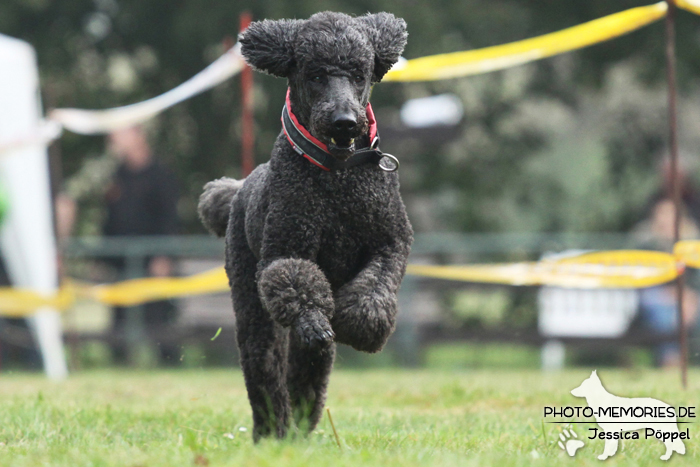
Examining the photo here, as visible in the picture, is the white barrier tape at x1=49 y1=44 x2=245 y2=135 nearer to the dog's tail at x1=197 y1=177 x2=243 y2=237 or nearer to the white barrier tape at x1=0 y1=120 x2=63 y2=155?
the white barrier tape at x1=0 y1=120 x2=63 y2=155

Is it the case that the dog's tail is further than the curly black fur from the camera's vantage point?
Yes

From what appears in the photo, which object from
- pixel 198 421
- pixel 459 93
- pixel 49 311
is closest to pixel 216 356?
pixel 49 311

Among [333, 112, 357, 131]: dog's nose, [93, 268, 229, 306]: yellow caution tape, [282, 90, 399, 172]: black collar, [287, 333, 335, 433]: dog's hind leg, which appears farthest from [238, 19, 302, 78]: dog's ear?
[93, 268, 229, 306]: yellow caution tape

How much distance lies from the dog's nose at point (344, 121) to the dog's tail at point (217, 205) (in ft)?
3.75

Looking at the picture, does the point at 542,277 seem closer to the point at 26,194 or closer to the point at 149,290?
the point at 149,290

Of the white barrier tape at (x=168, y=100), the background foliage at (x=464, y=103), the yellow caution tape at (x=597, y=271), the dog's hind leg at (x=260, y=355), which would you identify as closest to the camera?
the dog's hind leg at (x=260, y=355)

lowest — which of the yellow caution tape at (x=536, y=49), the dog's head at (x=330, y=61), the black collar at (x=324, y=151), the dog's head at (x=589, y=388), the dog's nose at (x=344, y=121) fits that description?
the dog's head at (x=589, y=388)

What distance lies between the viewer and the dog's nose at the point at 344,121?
125 inches

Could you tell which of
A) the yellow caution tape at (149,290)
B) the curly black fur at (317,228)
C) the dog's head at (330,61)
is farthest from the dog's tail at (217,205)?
the yellow caution tape at (149,290)

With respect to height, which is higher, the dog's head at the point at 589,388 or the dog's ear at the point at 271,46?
the dog's ear at the point at 271,46

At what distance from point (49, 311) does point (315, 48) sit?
6.92 meters

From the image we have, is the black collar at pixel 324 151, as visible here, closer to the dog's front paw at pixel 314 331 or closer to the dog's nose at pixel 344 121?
the dog's nose at pixel 344 121

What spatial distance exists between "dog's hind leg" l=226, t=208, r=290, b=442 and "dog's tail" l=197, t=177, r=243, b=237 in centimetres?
46

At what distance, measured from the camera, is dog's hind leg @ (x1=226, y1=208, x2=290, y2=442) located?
372 centimetres
